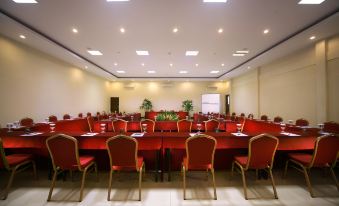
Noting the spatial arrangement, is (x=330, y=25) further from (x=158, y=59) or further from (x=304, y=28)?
(x=158, y=59)

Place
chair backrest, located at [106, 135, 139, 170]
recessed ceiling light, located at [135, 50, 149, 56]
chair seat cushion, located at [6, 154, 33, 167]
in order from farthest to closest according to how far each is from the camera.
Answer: recessed ceiling light, located at [135, 50, 149, 56] < chair seat cushion, located at [6, 154, 33, 167] < chair backrest, located at [106, 135, 139, 170]

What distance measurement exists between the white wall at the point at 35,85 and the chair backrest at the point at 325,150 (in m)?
7.90

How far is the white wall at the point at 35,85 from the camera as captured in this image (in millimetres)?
5703

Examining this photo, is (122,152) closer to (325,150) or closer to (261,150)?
(261,150)

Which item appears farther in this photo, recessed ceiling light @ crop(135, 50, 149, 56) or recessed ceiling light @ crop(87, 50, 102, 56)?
recessed ceiling light @ crop(135, 50, 149, 56)

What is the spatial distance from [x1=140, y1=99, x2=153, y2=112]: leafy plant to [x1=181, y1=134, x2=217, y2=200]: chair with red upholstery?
1251 cm

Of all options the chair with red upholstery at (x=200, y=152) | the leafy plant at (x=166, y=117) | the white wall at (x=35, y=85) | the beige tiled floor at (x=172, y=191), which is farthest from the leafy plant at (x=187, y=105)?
the chair with red upholstery at (x=200, y=152)

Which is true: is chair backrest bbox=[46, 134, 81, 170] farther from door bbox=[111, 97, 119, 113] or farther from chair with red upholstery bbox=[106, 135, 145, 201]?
door bbox=[111, 97, 119, 113]

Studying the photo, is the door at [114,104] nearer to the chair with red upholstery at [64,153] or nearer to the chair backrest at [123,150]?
the chair with red upholstery at [64,153]

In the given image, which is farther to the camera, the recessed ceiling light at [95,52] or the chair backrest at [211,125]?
the recessed ceiling light at [95,52]

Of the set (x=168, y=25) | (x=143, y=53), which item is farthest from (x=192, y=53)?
(x=168, y=25)

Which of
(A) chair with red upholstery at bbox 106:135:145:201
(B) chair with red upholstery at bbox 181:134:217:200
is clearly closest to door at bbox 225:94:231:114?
(B) chair with red upholstery at bbox 181:134:217:200

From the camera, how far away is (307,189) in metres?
2.87

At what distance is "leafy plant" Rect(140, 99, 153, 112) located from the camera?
15016 millimetres
